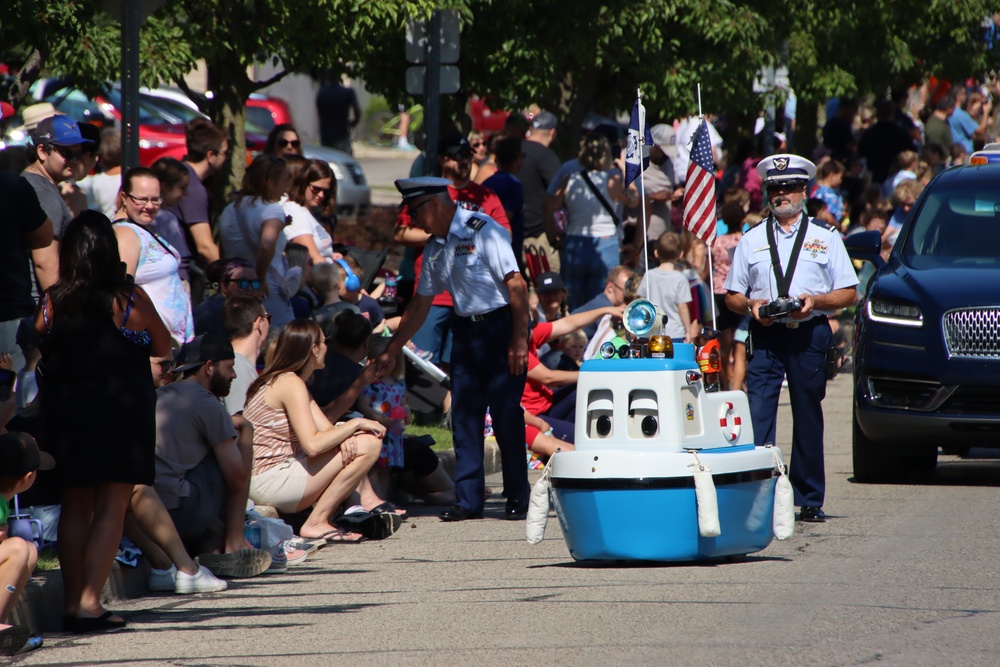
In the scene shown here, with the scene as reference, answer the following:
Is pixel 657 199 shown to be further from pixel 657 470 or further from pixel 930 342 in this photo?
pixel 657 470

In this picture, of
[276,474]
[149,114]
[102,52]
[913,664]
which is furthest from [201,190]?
[149,114]

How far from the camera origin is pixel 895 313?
1071cm

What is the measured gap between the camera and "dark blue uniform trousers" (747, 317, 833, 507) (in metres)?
9.46

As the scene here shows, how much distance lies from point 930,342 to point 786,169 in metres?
1.83

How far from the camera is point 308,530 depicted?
9.34 metres

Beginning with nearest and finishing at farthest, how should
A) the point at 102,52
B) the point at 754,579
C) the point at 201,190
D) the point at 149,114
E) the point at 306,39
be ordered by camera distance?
the point at 754,579 → the point at 201,190 → the point at 102,52 → the point at 306,39 → the point at 149,114

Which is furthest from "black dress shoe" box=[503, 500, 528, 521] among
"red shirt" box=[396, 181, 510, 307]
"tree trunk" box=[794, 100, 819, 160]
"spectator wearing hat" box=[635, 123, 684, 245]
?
"tree trunk" box=[794, 100, 819, 160]

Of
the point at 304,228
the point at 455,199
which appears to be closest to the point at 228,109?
the point at 304,228

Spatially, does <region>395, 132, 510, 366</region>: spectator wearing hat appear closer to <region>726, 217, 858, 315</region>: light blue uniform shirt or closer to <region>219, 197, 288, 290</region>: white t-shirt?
<region>219, 197, 288, 290</region>: white t-shirt

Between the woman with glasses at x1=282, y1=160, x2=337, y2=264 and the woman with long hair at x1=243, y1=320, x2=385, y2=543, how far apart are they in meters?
2.76

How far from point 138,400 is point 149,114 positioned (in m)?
18.7

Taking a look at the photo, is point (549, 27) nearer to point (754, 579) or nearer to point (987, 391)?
point (987, 391)

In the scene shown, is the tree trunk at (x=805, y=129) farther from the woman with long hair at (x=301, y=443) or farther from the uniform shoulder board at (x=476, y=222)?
the woman with long hair at (x=301, y=443)

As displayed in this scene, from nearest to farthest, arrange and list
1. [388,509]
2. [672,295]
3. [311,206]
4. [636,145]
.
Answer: [388,509], [636,145], [311,206], [672,295]
